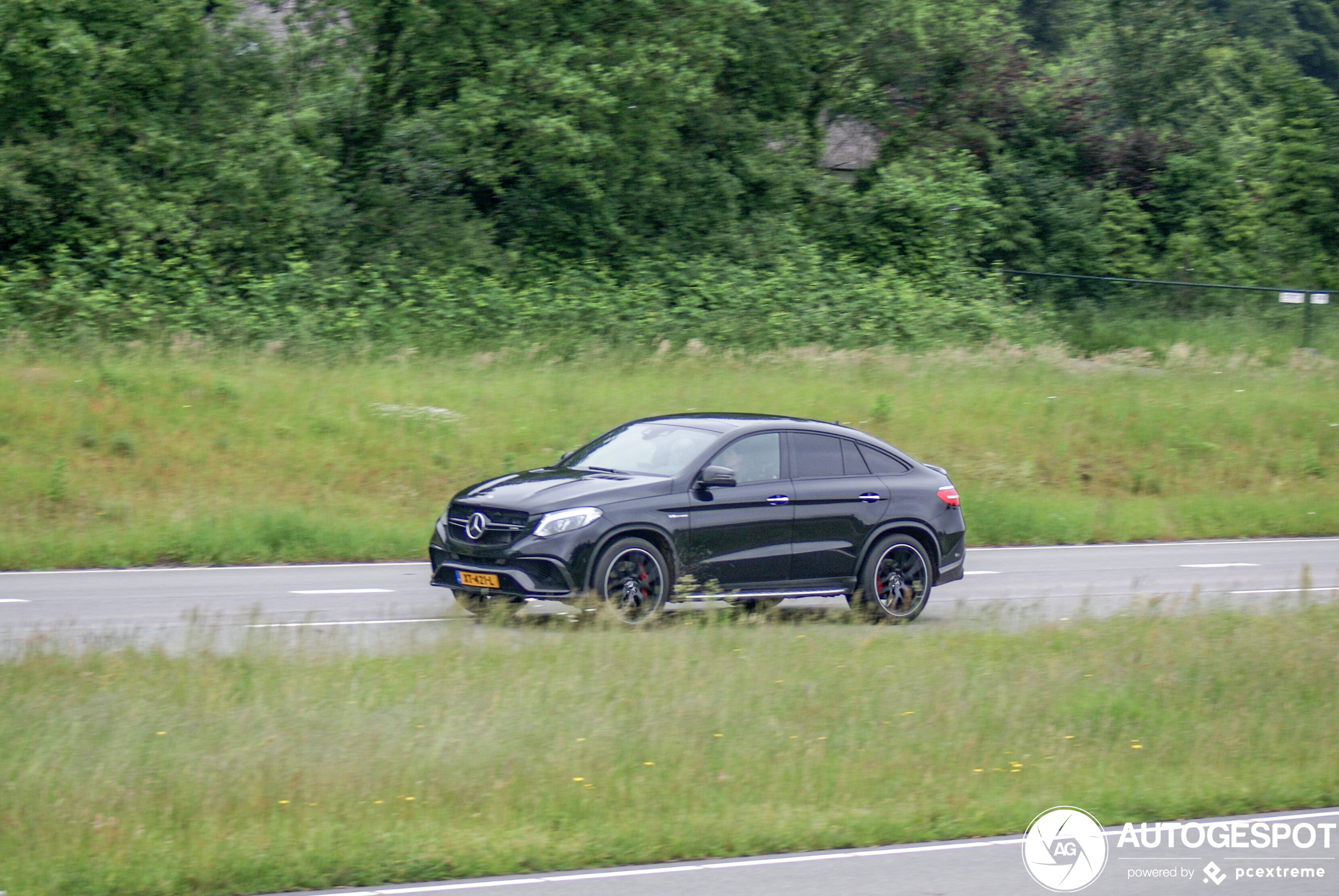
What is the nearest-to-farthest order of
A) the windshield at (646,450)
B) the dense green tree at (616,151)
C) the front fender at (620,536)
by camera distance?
the front fender at (620,536) < the windshield at (646,450) < the dense green tree at (616,151)

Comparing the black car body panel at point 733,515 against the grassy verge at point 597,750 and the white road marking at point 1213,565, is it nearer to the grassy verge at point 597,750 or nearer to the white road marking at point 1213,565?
the grassy verge at point 597,750

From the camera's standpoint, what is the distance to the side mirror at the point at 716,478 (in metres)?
11.2

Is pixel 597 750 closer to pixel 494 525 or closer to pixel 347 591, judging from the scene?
pixel 494 525

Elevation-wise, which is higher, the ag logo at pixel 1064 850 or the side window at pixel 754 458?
the side window at pixel 754 458

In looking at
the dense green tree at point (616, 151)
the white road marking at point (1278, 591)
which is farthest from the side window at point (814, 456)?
the dense green tree at point (616, 151)

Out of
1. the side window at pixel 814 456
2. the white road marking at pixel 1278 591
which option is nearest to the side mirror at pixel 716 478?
the side window at pixel 814 456

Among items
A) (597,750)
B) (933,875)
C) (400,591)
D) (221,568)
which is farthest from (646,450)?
(933,875)

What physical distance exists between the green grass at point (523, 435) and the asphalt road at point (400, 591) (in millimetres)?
1196

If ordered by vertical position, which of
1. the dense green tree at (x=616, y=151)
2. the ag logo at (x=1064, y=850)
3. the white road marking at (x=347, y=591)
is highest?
the dense green tree at (x=616, y=151)

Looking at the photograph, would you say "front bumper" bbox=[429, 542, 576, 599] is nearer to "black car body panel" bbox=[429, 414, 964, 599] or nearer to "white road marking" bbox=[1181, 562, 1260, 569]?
"black car body panel" bbox=[429, 414, 964, 599]

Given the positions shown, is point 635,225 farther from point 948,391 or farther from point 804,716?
point 804,716

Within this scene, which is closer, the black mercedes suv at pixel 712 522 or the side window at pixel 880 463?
the black mercedes suv at pixel 712 522

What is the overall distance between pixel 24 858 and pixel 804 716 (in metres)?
4.13

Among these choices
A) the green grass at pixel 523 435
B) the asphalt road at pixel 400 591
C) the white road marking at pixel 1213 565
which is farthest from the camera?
the white road marking at pixel 1213 565
